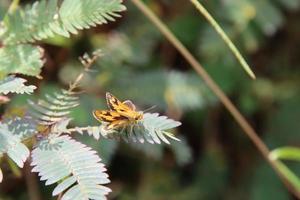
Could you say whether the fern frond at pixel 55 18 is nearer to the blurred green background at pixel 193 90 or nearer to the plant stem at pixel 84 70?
the plant stem at pixel 84 70

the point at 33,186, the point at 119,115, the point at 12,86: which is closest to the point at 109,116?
the point at 119,115

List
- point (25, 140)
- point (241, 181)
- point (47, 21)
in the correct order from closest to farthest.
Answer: point (25, 140) < point (47, 21) < point (241, 181)

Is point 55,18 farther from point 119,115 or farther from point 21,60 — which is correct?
point 119,115

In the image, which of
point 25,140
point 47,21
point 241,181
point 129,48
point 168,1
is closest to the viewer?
point 25,140

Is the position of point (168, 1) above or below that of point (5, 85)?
below

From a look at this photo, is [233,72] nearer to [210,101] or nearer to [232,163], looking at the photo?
[210,101]

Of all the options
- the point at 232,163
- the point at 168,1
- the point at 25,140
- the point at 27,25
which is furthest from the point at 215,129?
the point at 25,140

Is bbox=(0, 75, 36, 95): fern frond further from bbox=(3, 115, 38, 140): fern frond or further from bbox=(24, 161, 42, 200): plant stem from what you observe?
bbox=(24, 161, 42, 200): plant stem

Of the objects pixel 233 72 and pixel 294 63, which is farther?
pixel 294 63
